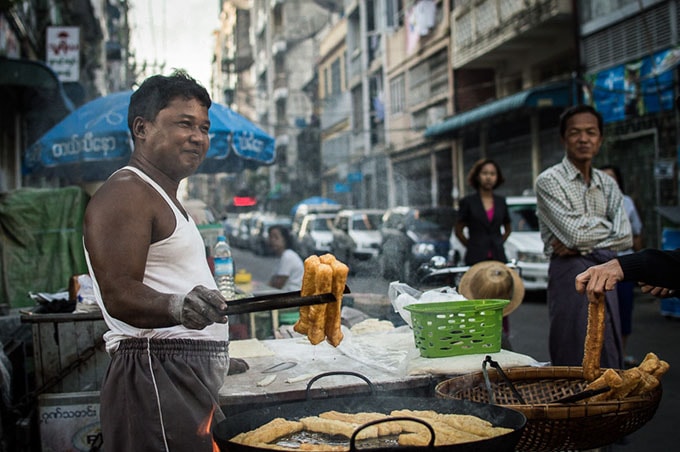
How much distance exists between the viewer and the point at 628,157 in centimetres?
1573

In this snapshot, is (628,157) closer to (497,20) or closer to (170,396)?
(497,20)

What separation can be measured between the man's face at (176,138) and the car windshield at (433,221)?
12.5m

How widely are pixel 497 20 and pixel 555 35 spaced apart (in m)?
1.86

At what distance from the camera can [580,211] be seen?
434 centimetres

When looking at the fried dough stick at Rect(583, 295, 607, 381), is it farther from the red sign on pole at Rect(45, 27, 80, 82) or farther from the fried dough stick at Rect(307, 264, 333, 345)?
the red sign on pole at Rect(45, 27, 80, 82)

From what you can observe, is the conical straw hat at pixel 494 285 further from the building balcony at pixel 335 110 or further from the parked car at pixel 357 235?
the building balcony at pixel 335 110

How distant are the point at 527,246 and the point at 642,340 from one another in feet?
13.0

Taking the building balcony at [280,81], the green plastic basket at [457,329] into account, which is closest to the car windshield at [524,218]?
the green plastic basket at [457,329]

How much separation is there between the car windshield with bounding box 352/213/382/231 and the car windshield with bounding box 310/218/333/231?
10.1 feet

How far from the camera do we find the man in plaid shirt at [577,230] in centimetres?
423

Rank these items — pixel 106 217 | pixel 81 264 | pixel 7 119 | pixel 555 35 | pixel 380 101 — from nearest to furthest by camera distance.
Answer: pixel 106 217
pixel 81 264
pixel 7 119
pixel 555 35
pixel 380 101

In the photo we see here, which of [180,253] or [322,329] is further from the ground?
[180,253]

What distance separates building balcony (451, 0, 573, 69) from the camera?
17906 mm

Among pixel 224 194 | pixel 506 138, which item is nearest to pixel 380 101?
pixel 506 138
